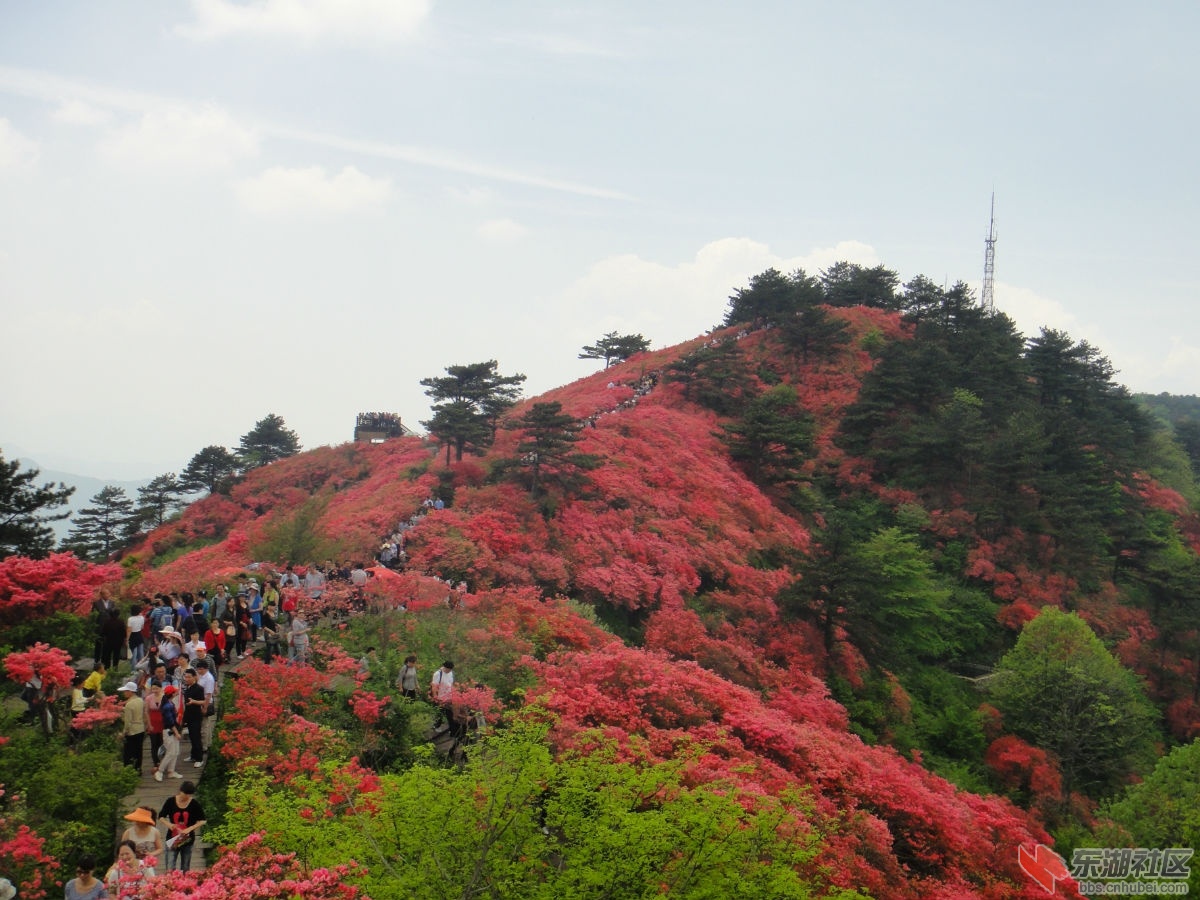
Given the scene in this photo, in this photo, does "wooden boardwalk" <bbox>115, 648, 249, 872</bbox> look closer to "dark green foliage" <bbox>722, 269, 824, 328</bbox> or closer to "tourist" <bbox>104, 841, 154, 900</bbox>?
"tourist" <bbox>104, 841, 154, 900</bbox>

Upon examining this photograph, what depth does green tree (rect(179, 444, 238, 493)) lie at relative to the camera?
42.3 m

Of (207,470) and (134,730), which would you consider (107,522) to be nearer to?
(207,470)

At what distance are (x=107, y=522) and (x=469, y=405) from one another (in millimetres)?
26509

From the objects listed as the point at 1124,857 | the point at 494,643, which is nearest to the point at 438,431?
the point at 494,643

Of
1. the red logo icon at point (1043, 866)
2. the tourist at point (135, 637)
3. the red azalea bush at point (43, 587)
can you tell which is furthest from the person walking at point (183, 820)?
the red logo icon at point (1043, 866)

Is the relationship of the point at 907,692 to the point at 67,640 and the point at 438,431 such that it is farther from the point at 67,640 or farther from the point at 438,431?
the point at 67,640

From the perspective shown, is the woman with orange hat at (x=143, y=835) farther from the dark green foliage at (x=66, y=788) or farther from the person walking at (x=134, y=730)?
the person walking at (x=134, y=730)

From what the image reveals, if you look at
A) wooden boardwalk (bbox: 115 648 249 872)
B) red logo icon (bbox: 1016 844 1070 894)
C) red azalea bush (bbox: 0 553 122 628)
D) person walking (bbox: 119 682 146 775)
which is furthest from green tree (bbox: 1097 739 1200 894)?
red azalea bush (bbox: 0 553 122 628)

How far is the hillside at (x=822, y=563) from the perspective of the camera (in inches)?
615

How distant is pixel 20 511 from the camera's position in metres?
23.5

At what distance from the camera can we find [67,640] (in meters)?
16.1

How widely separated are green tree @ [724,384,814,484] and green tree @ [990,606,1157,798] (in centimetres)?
1188

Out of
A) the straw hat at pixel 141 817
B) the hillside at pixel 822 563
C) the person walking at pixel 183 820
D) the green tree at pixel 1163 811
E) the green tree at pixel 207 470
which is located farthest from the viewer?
the green tree at pixel 207 470

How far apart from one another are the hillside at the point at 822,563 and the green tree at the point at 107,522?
725 centimetres
